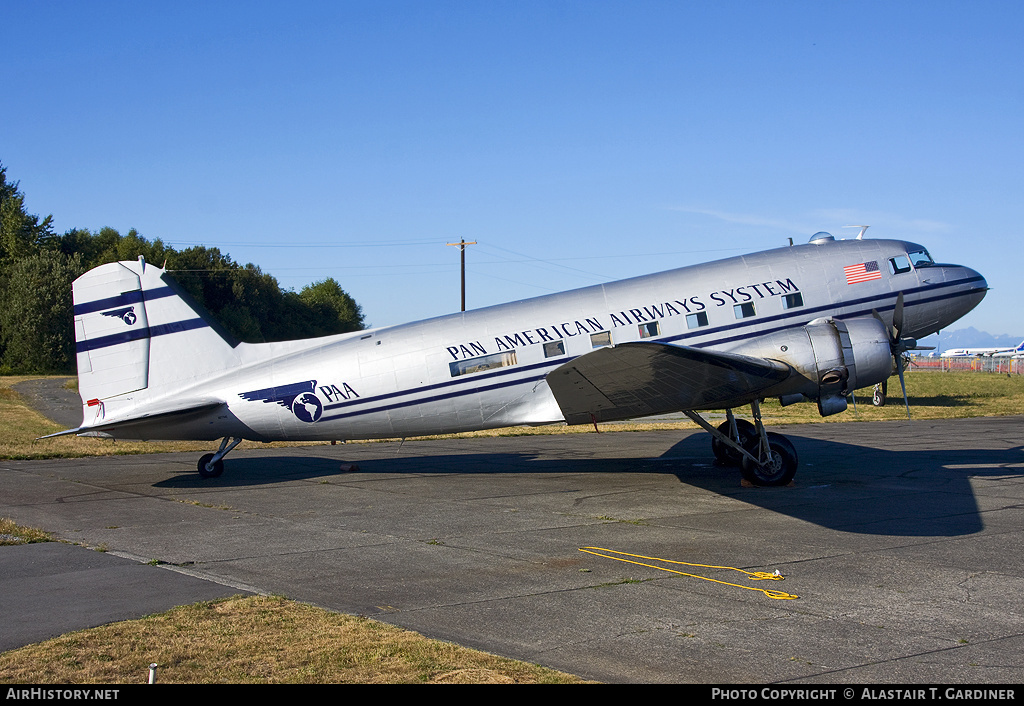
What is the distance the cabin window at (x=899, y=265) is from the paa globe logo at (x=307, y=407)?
37.0 ft

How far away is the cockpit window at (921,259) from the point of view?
15.6 metres

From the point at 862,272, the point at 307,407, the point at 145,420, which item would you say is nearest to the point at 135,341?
the point at 145,420

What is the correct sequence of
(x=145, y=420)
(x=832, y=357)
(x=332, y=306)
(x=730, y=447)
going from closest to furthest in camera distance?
1. (x=832, y=357)
2. (x=145, y=420)
3. (x=730, y=447)
4. (x=332, y=306)

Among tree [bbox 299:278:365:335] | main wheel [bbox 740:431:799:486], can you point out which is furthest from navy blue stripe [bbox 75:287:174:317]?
tree [bbox 299:278:365:335]

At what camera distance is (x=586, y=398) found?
13648mm

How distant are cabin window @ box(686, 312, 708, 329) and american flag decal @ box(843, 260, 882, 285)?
9.35 feet

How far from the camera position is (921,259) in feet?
51.4

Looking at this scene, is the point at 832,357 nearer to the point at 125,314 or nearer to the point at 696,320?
the point at 696,320

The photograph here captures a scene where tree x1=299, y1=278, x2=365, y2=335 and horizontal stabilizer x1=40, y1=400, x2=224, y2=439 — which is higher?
tree x1=299, y1=278, x2=365, y2=335

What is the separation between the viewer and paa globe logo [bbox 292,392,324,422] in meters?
15.2

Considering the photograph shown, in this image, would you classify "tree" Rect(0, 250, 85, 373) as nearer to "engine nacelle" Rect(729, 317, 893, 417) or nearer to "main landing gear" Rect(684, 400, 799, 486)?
"main landing gear" Rect(684, 400, 799, 486)

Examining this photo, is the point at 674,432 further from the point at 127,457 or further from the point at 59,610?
the point at 59,610

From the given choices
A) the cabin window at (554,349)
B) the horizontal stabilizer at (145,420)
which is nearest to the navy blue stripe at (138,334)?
the horizontal stabilizer at (145,420)

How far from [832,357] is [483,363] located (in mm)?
6168
